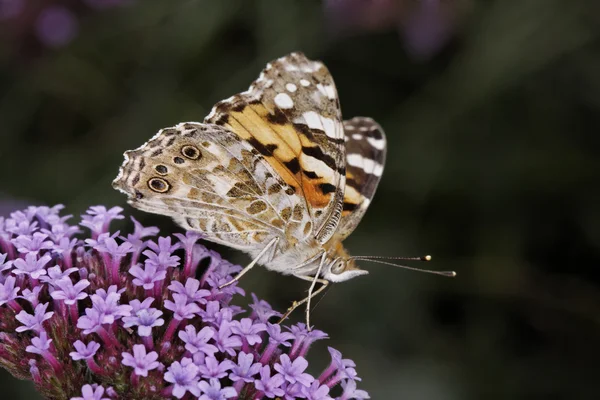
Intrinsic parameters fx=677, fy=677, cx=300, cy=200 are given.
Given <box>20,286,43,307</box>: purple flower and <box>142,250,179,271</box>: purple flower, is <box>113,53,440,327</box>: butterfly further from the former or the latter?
<box>20,286,43,307</box>: purple flower

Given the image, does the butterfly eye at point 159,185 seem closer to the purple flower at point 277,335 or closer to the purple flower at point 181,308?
the purple flower at point 181,308

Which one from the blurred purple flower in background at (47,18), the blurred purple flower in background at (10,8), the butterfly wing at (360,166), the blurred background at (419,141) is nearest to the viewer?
the butterfly wing at (360,166)

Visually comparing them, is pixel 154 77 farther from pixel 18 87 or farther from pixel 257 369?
pixel 257 369

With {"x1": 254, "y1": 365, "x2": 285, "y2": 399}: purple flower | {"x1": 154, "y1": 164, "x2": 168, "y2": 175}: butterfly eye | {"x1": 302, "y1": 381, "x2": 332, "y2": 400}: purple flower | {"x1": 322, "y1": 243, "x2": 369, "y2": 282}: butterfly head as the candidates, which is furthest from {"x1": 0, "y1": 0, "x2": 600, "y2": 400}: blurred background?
{"x1": 254, "y1": 365, "x2": 285, "y2": 399}: purple flower

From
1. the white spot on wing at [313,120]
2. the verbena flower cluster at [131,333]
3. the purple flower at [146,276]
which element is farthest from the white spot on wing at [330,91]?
the purple flower at [146,276]

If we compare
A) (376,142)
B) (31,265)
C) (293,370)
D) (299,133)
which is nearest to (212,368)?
(293,370)

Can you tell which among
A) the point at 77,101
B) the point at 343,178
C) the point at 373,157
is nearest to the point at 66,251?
the point at 343,178

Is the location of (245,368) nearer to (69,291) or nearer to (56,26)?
(69,291)
